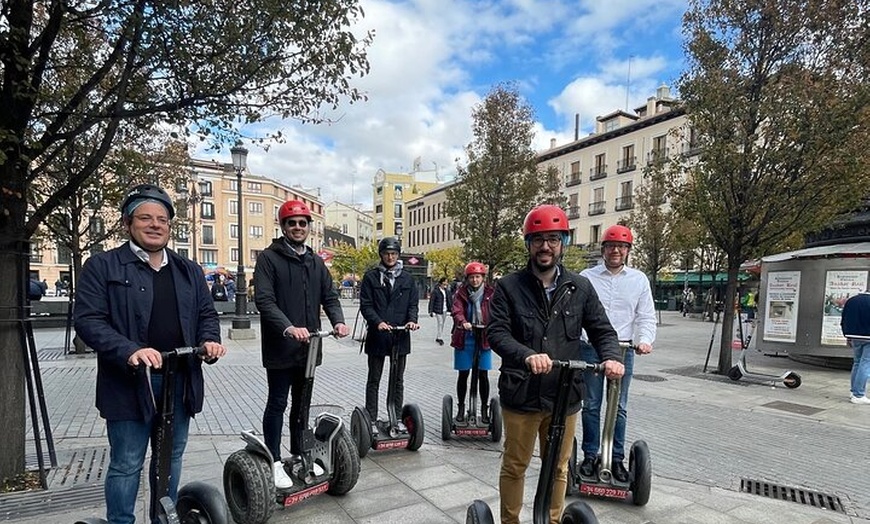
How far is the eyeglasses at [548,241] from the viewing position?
9.29 ft

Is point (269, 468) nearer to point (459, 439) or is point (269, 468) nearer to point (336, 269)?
point (459, 439)

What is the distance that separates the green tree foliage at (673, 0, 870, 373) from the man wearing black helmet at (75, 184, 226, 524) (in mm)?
9474

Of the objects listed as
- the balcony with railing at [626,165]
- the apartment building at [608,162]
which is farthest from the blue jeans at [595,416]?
the balcony with railing at [626,165]

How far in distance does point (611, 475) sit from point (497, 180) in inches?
480


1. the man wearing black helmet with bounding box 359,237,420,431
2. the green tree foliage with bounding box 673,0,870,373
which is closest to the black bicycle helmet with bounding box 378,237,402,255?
the man wearing black helmet with bounding box 359,237,420,431

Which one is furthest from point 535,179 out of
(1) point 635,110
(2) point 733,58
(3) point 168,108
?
(1) point 635,110

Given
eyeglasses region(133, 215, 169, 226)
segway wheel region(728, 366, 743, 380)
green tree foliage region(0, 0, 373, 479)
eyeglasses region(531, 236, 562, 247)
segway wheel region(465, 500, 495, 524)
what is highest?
green tree foliage region(0, 0, 373, 479)

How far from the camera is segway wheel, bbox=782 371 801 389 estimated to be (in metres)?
8.75

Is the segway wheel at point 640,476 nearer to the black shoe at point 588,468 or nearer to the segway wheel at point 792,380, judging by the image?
the black shoe at point 588,468

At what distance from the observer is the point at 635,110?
4300 cm

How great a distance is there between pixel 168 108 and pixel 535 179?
13057 millimetres

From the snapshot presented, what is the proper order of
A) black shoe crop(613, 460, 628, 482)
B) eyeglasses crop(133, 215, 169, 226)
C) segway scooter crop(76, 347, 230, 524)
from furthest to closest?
black shoe crop(613, 460, 628, 482) < eyeglasses crop(133, 215, 169, 226) < segway scooter crop(76, 347, 230, 524)

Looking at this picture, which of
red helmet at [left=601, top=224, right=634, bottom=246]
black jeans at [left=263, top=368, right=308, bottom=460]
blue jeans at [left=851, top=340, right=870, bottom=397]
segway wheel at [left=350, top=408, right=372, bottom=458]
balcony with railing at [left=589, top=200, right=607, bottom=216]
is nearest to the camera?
black jeans at [left=263, top=368, right=308, bottom=460]

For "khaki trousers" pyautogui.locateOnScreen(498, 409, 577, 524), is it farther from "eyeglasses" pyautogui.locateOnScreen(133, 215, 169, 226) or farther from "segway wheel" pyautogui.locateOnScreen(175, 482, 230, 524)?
"eyeglasses" pyautogui.locateOnScreen(133, 215, 169, 226)
